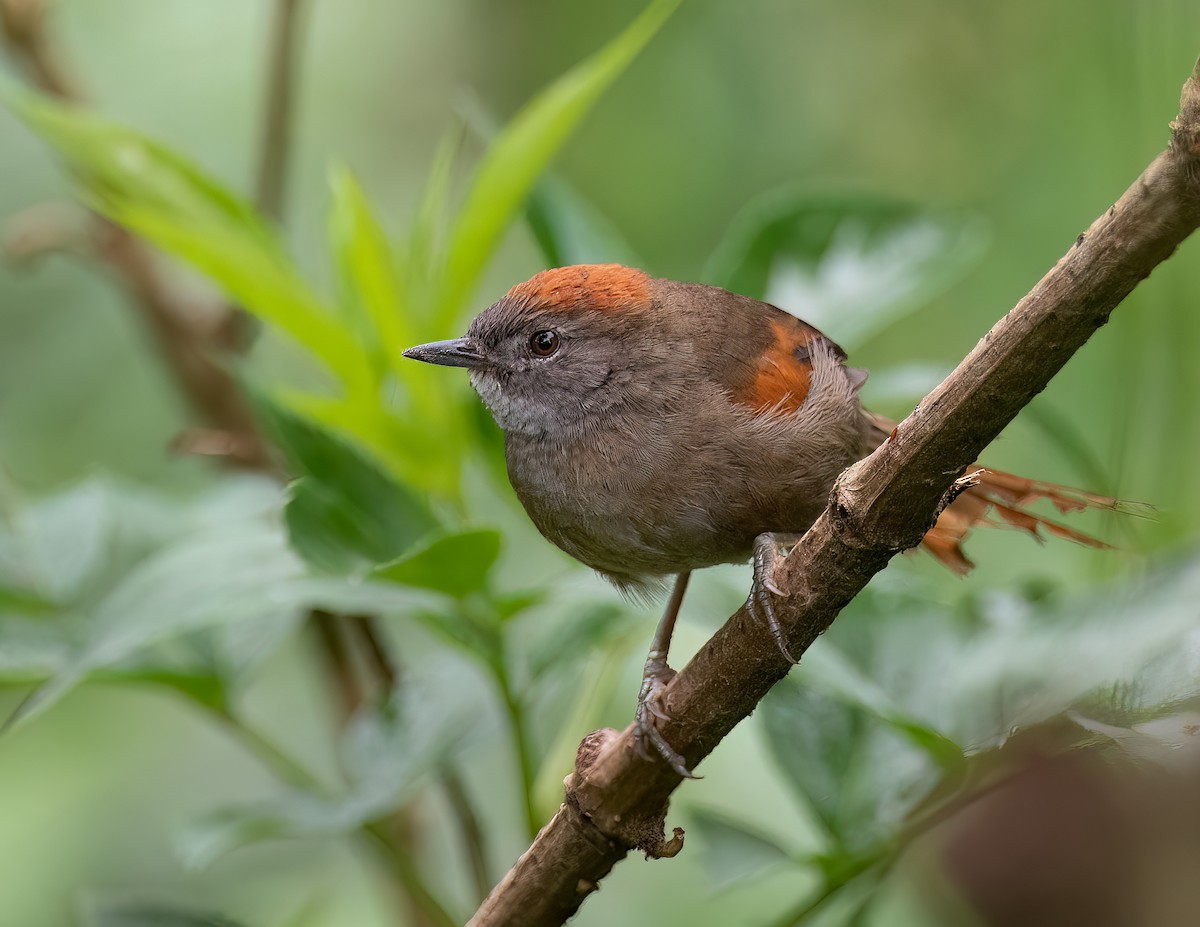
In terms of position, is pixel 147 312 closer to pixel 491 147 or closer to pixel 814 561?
pixel 491 147

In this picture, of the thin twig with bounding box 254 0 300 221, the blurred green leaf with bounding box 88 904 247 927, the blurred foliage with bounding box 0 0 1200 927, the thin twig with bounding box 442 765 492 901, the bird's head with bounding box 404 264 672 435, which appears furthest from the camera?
the thin twig with bounding box 254 0 300 221

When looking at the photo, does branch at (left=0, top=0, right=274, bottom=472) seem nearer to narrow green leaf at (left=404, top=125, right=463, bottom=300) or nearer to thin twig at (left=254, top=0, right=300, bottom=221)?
thin twig at (left=254, top=0, right=300, bottom=221)

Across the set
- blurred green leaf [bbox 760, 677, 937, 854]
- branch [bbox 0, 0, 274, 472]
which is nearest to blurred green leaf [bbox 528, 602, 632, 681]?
blurred green leaf [bbox 760, 677, 937, 854]

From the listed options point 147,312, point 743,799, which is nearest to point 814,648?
point 743,799

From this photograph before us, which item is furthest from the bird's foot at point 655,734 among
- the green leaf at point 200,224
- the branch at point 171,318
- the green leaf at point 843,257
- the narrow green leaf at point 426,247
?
the branch at point 171,318

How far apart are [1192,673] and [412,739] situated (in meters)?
1.36

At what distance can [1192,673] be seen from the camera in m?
1.67

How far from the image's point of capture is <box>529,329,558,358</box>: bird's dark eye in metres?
2.73

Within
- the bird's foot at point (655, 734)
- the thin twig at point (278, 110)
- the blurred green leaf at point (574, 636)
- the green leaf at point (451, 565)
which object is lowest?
the bird's foot at point (655, 734)

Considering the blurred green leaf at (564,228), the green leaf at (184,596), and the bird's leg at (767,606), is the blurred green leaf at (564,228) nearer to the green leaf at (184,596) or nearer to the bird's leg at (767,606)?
the green leaf at (184,596)

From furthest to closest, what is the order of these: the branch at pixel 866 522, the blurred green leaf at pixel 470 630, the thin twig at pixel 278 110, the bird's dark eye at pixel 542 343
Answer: the thin twig at pixel 278 110
the bird's dark eye at pixel 542 343
the blurred green leaf at pixel 470 630
the branch at pixel 866 522

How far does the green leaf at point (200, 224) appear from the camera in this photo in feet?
7.76

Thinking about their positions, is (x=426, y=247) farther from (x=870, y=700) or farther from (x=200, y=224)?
(x=870, y=700)

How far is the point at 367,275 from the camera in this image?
8.07 feet
